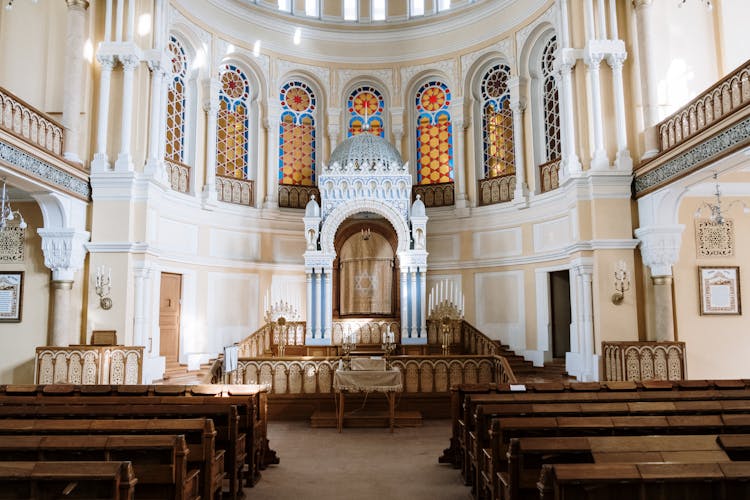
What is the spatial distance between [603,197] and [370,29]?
986cm

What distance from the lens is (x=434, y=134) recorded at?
17.8m

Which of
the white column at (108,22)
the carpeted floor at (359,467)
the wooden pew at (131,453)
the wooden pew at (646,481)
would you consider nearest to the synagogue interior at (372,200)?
the white column at (108,22)

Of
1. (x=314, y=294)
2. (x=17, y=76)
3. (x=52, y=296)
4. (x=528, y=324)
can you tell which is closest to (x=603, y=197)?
(x=528, y=324)

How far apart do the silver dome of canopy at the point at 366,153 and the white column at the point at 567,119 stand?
4.41 metres

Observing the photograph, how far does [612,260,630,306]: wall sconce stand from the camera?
11.4m

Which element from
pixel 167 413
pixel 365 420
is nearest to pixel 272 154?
pixel 365 420

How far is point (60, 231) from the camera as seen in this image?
36.1ft

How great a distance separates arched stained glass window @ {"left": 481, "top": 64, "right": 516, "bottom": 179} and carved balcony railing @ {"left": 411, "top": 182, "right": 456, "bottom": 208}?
116cm

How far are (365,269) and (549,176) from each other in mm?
5276

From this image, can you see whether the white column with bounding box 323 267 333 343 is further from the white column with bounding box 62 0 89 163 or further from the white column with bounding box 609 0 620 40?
the white column with bounding box 609 0 620 40

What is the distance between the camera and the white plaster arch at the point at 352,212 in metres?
15.0

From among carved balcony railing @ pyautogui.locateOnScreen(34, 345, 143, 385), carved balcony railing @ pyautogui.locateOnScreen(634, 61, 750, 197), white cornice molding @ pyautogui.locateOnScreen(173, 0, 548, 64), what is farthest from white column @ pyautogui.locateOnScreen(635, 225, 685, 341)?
carved balcony railing @ pyautogui.locateOnScreen(34, 345, 143, 385)

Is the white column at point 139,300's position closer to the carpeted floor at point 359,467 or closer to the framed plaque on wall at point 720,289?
the carpeted floor at point 359,467

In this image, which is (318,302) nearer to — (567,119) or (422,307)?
(422,307)
